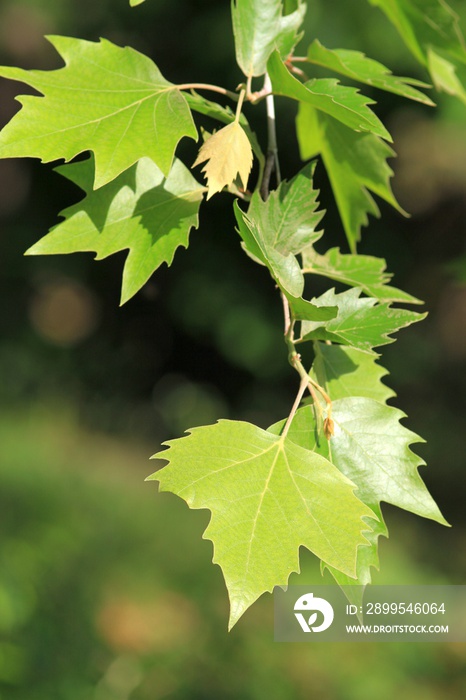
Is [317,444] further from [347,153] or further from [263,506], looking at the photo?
[347,153]

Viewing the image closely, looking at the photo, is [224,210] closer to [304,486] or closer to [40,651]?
Answer: [40,651]

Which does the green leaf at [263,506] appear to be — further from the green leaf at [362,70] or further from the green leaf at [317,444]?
the green leaf at [362,70]

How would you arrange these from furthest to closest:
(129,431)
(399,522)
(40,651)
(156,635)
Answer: (129,431) < (399,522) < (156,635) < (40,651)

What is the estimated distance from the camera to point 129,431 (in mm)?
5637

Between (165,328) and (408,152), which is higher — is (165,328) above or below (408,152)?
below

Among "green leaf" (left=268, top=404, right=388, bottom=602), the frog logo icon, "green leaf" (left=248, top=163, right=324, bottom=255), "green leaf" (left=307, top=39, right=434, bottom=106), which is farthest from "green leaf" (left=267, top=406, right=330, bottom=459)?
the frog logo icon

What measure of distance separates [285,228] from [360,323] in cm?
9

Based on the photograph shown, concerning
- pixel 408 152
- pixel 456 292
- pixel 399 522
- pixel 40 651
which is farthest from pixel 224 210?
pixel 40 651

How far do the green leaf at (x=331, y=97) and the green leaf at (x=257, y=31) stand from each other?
0.09m

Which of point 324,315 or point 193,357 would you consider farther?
point 193,357

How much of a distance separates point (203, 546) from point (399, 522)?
56.8 inches

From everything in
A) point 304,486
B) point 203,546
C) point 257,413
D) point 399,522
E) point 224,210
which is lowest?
point 399,522

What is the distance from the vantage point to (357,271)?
0.71m

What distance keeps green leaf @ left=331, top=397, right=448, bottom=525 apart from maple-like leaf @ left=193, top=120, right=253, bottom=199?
0.61 feet
